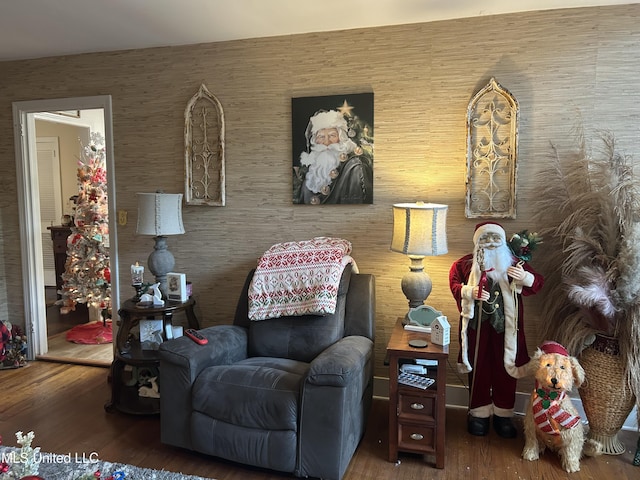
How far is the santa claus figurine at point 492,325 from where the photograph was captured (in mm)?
2568

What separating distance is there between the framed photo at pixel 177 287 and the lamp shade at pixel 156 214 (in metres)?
0.31

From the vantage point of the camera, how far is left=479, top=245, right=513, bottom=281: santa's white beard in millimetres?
2584

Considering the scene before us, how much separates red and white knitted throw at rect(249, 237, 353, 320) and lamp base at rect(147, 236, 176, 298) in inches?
28.6

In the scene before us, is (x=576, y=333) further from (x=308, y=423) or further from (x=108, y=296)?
(x=108, y=296)

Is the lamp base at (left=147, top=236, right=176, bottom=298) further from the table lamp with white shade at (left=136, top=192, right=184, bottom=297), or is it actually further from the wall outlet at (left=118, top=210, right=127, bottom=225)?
the wall outlet at (left=118, top=210, right=127, bottom=225)

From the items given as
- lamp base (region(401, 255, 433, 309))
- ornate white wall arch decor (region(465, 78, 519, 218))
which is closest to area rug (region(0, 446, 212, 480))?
lamp base (region(401, 255, 433, 309))

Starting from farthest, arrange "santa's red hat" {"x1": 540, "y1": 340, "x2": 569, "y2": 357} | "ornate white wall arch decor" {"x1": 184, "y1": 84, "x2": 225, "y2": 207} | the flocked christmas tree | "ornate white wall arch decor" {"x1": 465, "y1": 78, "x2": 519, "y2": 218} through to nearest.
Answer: the flocked christmas tree, "ornate white wall arch decor" {"x1": 184, "y1": 84, "x2": 225, "y2": 207}, "ornate white wall arch decor" {"x1": 465, "y1": 78, "x2": 519, "y2": 218}, "santa's red hat" {"x1": 540, "y1": 340, "x2": 569, "y2": 357}

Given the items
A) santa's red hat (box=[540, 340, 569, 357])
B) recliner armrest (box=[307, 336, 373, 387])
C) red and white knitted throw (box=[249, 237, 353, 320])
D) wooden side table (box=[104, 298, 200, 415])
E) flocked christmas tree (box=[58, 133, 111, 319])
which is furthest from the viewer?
flocked christmas tree (box=[58, 133, 111, 319])

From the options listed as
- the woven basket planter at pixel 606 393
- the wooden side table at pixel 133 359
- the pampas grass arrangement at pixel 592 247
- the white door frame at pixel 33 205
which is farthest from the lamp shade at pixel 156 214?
the woven basket planter at pixel 606 393

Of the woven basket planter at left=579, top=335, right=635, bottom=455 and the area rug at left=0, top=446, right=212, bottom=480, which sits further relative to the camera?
the woven basket planter at left=579, top=335, right=635, bottom=455

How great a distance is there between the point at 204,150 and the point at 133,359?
4.95ft

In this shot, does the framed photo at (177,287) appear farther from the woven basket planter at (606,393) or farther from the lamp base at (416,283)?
the woven basket planter at (606,393)

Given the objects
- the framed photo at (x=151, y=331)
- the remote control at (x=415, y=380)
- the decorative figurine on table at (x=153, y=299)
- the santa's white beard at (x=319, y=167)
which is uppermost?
the santa's white beard at (x=319, y=167)

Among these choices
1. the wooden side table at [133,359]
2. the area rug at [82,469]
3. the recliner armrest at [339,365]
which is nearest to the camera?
the recliner armrest at [339,365]
